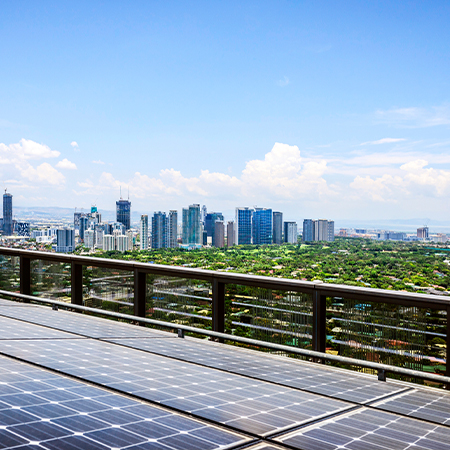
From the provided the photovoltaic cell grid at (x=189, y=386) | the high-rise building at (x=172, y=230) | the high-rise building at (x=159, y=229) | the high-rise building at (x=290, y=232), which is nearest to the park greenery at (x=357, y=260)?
the high-rise building at (x=290, y=232)

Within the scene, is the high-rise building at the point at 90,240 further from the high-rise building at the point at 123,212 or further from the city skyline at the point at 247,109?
the city skyline at the point at 247,109

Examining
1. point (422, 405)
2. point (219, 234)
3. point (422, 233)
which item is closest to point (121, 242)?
point (219, 234)

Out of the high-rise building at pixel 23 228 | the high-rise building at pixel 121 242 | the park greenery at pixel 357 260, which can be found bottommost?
the park greenery at pixel 357 260

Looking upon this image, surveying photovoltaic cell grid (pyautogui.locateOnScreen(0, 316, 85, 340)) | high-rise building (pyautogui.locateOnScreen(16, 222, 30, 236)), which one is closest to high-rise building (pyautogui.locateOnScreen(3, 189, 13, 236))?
high-rise building (pyautogui.locateOnScreen(16, 222, 30, 236))

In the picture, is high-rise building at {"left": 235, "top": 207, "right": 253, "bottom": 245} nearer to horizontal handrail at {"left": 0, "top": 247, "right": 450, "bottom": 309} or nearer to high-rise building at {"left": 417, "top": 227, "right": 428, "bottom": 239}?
high-rise building at {"left": 417, "top": 227, "right": 428, "bottom": 239}

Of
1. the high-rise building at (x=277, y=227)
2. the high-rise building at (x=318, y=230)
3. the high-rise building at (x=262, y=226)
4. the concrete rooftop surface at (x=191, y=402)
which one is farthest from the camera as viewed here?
the high-rise building at (x=262, y=226)

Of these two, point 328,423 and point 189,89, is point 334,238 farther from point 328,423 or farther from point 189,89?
point 189,89
